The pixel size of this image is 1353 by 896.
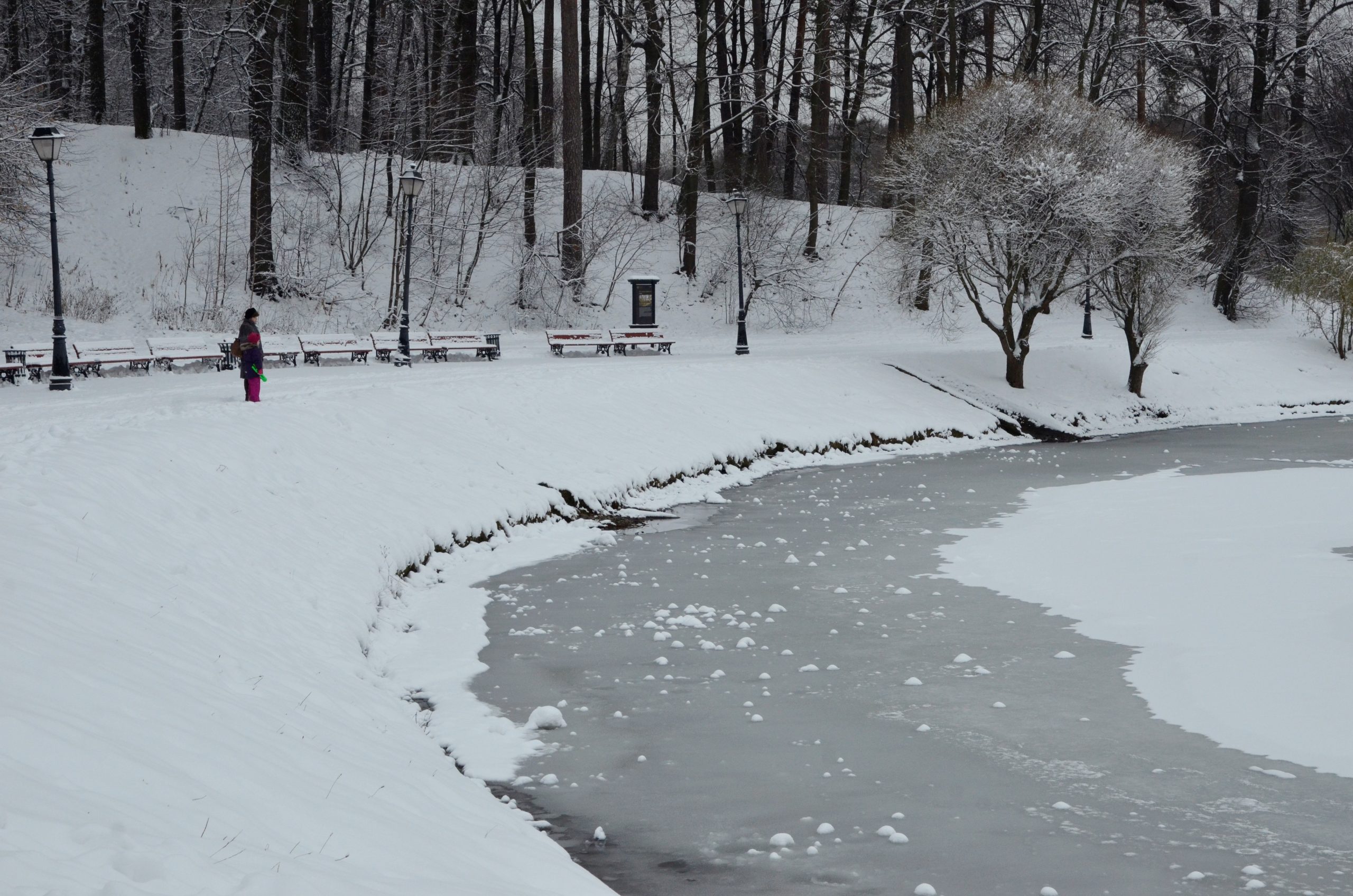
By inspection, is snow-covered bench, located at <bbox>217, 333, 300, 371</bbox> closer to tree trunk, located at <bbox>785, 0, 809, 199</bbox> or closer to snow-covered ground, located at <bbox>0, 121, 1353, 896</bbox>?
snow-covered ground, located at <bbox>0, 121, 1353, 896</bbox>

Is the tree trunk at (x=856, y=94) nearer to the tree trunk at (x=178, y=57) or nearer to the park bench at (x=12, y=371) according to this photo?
the tree trunk at (x=178, y=57)

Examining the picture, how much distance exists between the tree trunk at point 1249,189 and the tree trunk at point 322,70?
32.7m

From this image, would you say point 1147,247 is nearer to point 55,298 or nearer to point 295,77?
point 295,77

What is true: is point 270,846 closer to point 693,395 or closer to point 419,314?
point 693,395

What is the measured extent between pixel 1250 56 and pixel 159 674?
153 ft

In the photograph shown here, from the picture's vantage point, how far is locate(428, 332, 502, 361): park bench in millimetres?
27969

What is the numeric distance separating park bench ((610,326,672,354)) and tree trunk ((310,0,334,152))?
580 inches

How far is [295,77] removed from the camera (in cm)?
3516

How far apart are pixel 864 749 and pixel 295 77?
32699 millimetres

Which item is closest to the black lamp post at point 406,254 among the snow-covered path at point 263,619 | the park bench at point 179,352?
the snow-covered path at point 263,619

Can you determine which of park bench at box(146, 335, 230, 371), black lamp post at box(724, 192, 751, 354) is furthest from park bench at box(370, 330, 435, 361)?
black lamp post at box(724, 192, 751, 354)

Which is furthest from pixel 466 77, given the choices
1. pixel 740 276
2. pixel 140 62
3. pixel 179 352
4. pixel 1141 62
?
pixel 1141 62

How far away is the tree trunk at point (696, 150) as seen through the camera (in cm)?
3838

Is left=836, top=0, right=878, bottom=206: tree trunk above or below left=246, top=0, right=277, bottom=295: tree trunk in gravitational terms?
above
